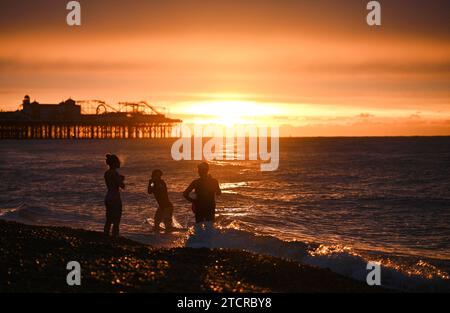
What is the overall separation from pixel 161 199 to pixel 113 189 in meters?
2.64

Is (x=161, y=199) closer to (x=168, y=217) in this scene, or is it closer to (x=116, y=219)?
(x=168, y=217)

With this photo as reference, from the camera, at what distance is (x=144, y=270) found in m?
7.81

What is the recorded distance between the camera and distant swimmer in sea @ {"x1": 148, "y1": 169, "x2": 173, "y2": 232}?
13000 mm

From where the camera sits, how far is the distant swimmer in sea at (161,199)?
42.7 feet

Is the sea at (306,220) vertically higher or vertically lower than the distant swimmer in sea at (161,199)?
lower

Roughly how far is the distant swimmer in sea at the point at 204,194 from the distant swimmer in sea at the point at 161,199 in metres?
2.12

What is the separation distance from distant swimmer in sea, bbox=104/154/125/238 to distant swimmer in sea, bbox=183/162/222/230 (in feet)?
4.29

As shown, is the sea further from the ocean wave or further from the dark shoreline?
the dark shoreline

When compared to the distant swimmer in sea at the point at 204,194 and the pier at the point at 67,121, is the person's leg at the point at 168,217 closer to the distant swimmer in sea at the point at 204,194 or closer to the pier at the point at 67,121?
the distant swimmer in sea at the point at 204,194

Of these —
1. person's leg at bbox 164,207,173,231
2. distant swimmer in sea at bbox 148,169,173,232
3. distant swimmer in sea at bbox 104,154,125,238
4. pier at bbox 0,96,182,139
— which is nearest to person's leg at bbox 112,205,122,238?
distant swimmer in sea at bbox 104,154,125,238

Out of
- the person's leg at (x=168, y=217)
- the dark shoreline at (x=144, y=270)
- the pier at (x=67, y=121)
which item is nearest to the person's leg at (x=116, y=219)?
the dark shoreline at (x=144, y=270)

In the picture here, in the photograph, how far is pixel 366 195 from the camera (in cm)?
3034

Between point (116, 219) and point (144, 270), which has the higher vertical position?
point (116, 219)

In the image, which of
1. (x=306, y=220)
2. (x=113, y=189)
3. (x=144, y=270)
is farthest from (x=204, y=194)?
(x=306, y=220)
